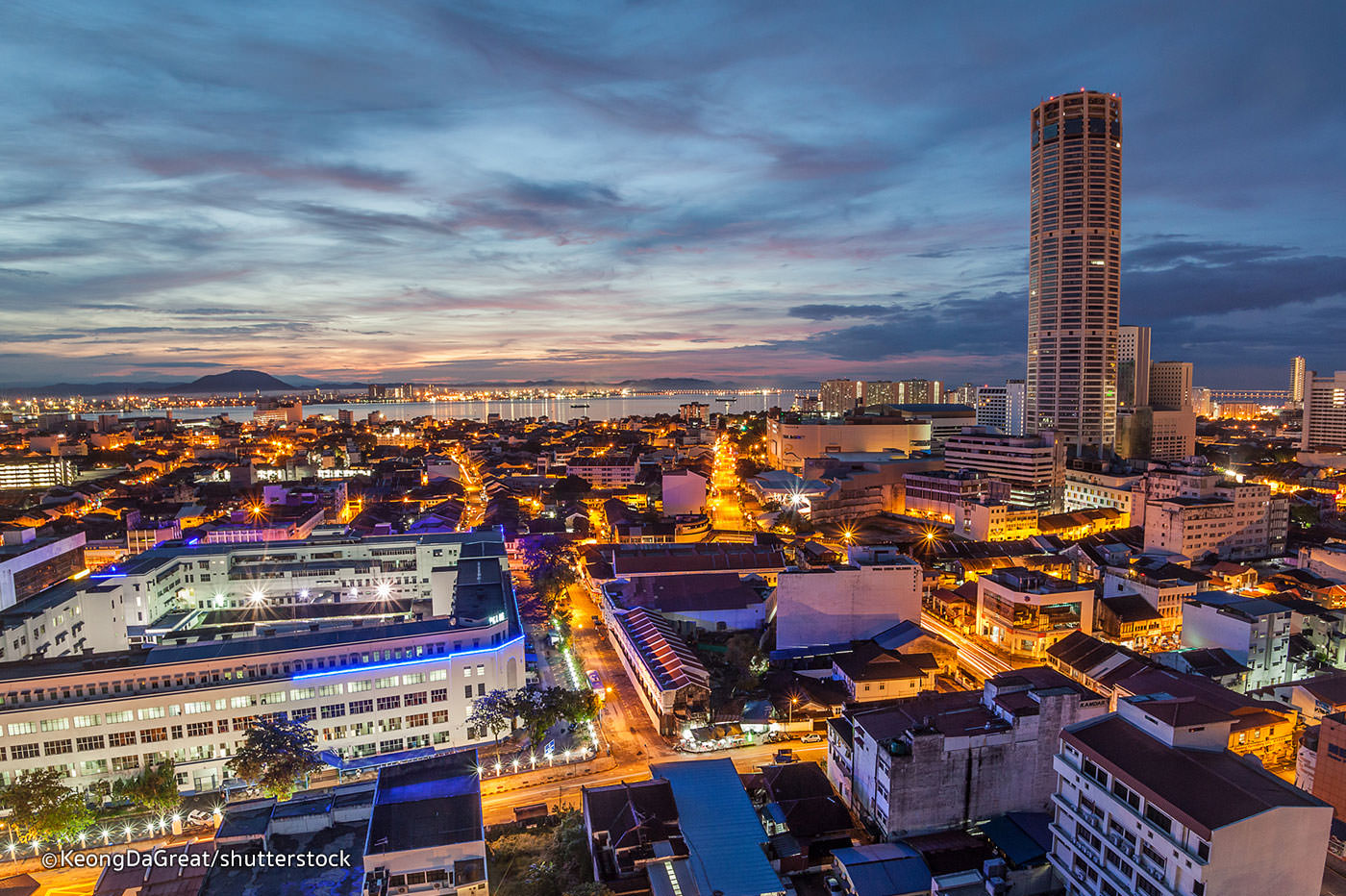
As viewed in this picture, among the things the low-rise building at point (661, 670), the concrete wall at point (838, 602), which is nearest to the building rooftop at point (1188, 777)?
the low-rise building at point (661, 670)

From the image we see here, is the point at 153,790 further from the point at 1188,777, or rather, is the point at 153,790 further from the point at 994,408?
the point at 994,408

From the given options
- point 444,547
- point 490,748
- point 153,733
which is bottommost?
point 490,748

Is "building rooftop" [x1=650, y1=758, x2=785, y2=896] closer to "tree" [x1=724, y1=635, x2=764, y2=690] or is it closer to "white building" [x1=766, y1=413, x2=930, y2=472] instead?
"tree" [x1=724, y1=635, x2=764, y2=690]

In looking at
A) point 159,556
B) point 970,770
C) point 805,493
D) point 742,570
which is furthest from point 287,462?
point 970,770

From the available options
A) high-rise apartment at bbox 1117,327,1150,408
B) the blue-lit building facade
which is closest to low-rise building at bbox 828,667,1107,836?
the blue-lit building facade

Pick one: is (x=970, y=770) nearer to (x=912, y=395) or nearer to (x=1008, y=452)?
(x=1008, y=452)

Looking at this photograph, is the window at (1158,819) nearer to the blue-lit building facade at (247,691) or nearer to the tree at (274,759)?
the blue-lit building facade at (247,691)
